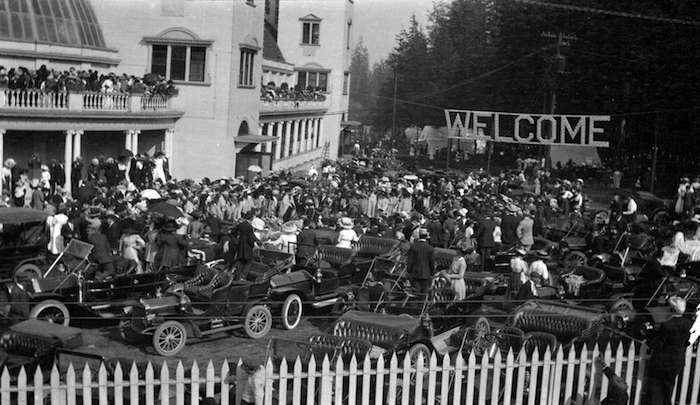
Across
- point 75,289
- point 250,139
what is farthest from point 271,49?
point 75,289

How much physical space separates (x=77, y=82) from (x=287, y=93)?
74.2ft

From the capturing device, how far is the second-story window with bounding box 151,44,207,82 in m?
38.8

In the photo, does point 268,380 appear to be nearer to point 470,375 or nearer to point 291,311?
point 470,375

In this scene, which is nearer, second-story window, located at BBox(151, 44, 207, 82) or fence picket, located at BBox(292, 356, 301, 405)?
fence picket, located at BBox(292, 356, 301, 405)

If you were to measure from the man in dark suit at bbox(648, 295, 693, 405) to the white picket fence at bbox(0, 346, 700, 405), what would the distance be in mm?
211

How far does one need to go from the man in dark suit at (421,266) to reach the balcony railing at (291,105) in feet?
100

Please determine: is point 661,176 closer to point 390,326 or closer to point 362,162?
point 362,162

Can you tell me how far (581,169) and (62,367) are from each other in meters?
45.6

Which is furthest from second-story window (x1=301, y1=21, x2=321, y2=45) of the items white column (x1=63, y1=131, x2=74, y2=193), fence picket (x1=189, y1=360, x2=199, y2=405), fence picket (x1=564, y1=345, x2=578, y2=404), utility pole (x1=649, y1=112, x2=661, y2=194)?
fence picket (x1=189, y1=360, x2=199, y2=405)

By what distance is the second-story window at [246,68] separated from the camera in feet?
134

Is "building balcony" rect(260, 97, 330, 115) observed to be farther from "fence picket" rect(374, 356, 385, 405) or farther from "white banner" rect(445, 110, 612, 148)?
"fence picket" rect(374, 356, 385, 405)

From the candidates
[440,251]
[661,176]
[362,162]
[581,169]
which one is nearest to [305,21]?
[362,162]

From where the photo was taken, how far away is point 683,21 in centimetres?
4341

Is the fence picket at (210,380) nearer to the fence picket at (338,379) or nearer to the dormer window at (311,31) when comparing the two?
the fence picket at (338,379)
